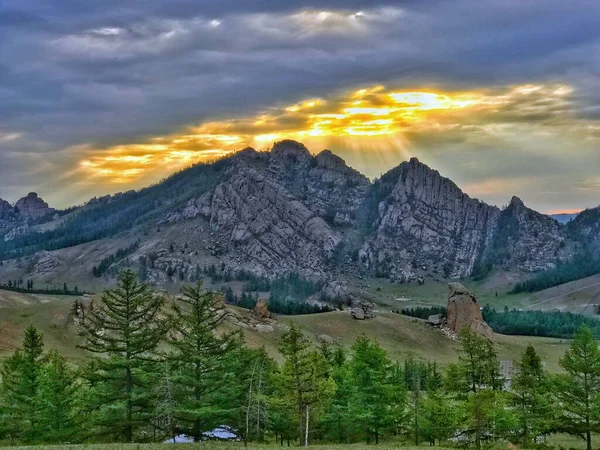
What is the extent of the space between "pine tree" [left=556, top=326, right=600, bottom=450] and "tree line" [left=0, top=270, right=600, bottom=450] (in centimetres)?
14

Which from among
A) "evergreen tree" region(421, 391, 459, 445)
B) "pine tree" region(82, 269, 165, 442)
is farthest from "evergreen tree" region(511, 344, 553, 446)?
"pine tree" region(82, 269, 165, 442)

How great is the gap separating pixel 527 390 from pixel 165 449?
46150 mm

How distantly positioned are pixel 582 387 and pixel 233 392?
38191 mm

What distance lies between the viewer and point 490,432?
71.8 meters

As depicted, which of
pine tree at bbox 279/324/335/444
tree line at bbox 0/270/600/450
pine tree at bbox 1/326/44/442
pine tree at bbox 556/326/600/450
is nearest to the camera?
tree line at bbox 0/270/600/450

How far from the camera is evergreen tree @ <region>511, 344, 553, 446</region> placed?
68.0 metres

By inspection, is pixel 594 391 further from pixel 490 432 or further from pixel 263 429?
pixel 263 429

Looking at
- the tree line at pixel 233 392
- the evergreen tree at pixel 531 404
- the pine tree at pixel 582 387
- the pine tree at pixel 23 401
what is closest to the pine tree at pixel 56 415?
the tree line at pixel 233 392

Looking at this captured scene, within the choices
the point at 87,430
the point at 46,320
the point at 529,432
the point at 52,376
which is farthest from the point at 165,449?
the point at 46,320

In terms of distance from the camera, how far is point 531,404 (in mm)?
71250

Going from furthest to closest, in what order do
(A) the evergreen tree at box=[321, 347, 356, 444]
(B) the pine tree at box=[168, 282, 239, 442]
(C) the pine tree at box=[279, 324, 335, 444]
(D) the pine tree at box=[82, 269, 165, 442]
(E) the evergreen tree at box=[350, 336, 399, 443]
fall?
(A) the evergreen tree at box=[321, 347, 356, 444], (E) the evergreen tree at box=[350, 336, 399, 443], (C) the pine tree at box=[279, 324, 335, 444], (B) the pine tree at box=[168, 282, 239, 442], (D) the pine tree at box=[82, 269, 165, 442]

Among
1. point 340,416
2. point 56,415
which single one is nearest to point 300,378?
point 340,416

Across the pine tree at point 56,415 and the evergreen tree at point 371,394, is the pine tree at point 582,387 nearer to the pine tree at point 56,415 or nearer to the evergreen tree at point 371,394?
the evergreen tree at point 371,394

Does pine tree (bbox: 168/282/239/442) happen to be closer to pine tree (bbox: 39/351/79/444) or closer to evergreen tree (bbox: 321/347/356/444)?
pine tree (bbox: 39/351/79/444)
